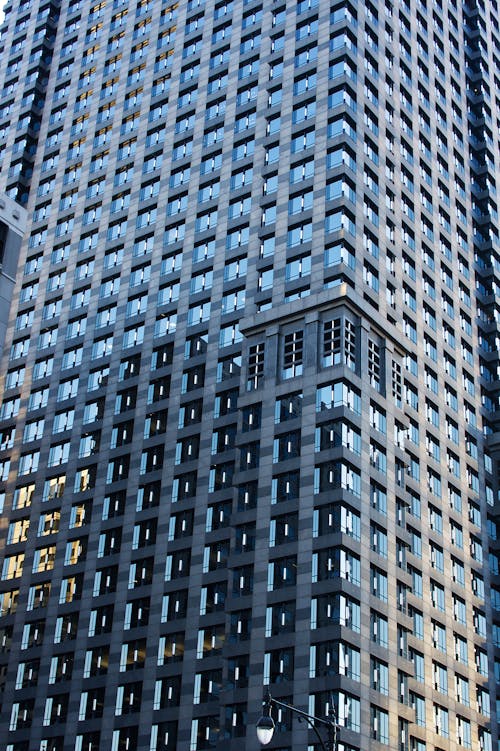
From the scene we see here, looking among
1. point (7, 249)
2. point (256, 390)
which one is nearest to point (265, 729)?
point (7, 249)

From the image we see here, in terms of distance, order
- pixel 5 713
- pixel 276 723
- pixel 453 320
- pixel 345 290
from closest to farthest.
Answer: pixel 276 723 → pixel 345 290 → pixel 5 713 → pixel 453 320

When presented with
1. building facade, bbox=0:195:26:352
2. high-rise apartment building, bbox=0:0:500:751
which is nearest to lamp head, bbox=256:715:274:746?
building facade, bbox=0:195:26:352

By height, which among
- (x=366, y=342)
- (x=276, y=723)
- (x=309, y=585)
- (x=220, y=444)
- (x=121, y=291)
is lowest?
(x=276, y=723)

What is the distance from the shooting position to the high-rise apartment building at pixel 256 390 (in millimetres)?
82312

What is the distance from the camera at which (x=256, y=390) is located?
3553 inches

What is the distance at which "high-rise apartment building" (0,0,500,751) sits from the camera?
3241 inches

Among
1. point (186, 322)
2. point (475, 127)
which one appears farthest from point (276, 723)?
point (475, 127)

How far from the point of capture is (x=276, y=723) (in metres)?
76.0

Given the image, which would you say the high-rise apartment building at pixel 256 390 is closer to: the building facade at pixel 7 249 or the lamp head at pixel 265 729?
the building facade at pixel 7 249

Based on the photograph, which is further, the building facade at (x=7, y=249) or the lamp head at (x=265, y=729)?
the building facade at (x=7, y=249)

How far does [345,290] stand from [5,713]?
4385cm

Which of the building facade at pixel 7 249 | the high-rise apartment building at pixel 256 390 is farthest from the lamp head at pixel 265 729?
the high-rise apartment building at pixel 256 390

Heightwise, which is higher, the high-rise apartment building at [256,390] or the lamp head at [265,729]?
the high-rise apartment building at [256,390]

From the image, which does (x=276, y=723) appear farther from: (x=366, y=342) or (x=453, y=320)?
(x=453, y=320)
